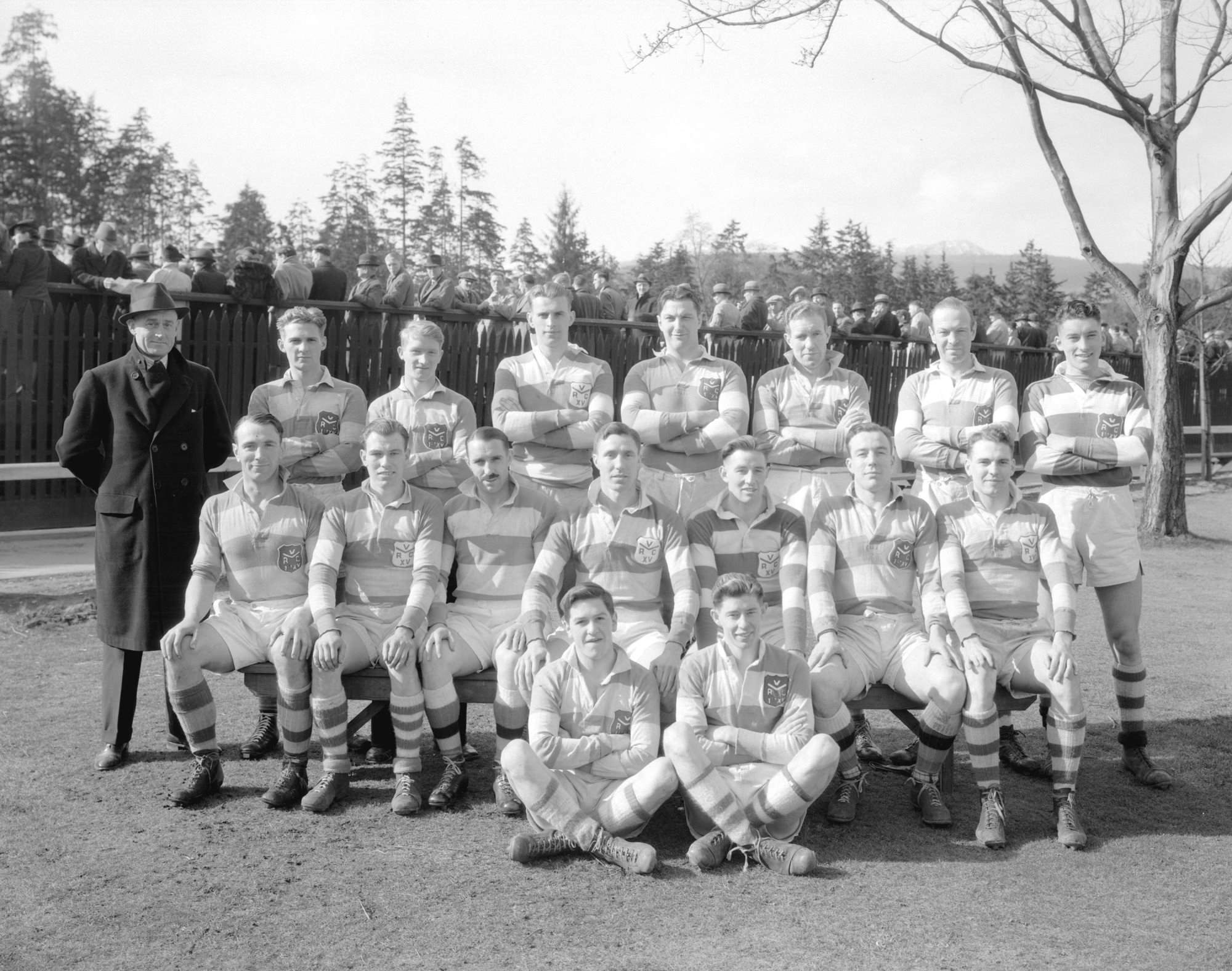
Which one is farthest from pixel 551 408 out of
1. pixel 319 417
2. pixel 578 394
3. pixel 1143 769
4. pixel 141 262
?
pixel 141 262

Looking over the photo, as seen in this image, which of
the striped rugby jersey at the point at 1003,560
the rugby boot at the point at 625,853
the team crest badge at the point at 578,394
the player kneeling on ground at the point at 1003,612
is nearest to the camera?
the rugby boot at the point at 625,853

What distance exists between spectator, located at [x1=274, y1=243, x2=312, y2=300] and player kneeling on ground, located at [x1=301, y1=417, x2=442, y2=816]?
277 inches

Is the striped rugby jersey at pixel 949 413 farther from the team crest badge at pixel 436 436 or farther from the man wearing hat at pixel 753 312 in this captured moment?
the man wearing hat at pixel 753 312

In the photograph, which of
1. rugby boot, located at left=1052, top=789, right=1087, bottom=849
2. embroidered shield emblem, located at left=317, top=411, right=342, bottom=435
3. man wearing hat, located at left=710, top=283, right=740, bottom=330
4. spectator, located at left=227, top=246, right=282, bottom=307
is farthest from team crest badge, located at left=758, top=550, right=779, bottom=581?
man wearing hat, located at left=710, top=283, right=740, bottom=330

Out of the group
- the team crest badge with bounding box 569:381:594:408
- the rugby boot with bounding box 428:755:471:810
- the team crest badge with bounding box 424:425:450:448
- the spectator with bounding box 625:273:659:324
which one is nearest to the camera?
the rugby boot with bounding box 428:755:471:810

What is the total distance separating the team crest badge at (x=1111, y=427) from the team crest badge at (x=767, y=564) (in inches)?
72.3

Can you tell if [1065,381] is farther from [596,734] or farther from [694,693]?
[596,734]

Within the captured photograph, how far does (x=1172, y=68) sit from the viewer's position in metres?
13.1

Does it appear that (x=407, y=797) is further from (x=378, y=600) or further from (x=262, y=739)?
(x=262, y=739)

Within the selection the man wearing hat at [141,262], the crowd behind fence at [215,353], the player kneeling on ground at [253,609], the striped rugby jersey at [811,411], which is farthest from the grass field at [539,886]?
the man wearing hat at [141,262]

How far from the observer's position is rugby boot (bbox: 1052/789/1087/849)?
466cm

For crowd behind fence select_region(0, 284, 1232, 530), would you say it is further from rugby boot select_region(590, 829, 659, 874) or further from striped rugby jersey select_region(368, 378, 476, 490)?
rugby boot select_region(590, 829, 659, 874)

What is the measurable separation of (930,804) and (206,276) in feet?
30.8

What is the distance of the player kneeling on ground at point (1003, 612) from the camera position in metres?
4.89
